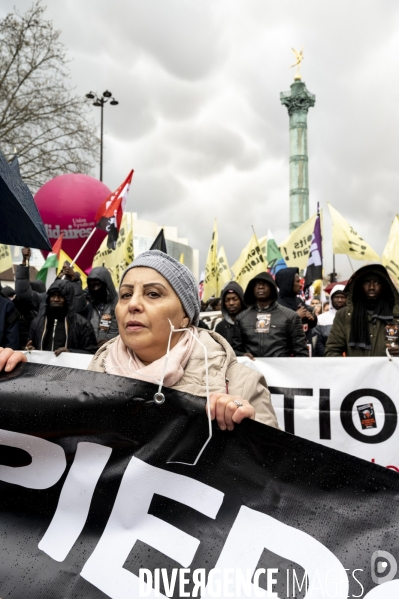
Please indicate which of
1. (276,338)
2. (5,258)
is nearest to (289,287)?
(276,338)

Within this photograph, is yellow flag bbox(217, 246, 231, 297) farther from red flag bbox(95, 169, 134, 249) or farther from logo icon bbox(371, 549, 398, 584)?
logo icon bbox(371, 549, 398, 584)

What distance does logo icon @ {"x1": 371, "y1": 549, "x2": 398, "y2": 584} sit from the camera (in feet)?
4.49

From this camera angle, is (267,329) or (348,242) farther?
(348,242)

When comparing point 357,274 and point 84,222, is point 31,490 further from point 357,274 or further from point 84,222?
point 84,222

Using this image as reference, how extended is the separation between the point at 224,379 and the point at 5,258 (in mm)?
7734

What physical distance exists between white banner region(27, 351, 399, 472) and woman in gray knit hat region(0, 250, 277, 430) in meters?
2.47

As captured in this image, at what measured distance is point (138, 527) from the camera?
1494 millimetres

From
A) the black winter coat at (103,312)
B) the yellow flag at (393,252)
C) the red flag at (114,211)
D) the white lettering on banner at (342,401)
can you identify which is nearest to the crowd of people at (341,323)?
the white lettering on banner at (342,401)

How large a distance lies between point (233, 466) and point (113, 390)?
0.40 metres

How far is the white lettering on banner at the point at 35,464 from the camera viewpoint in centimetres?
159

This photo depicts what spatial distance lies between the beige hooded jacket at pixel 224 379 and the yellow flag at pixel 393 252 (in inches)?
256

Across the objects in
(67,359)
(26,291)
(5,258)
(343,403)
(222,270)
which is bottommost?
(343,403)

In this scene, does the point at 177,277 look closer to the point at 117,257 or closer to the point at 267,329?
the point at 267,329

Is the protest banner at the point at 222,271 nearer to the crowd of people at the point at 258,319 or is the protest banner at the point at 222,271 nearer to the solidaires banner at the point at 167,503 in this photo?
the crowd of people at the point at 258,319
